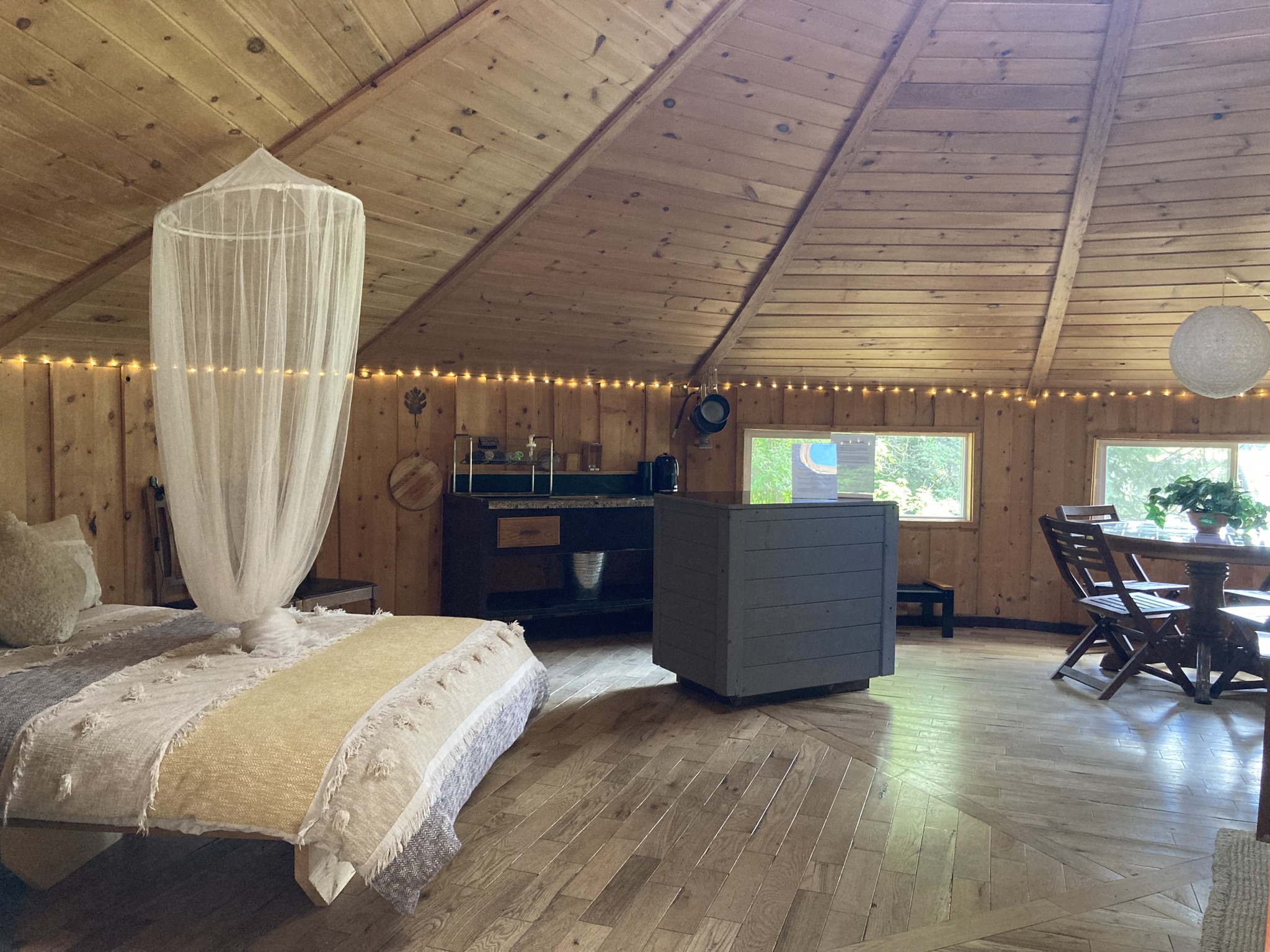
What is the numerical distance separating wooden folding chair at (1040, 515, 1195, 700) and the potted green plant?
0.44 meters

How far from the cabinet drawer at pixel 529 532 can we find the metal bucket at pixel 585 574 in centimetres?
28

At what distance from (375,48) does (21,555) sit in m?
2.01

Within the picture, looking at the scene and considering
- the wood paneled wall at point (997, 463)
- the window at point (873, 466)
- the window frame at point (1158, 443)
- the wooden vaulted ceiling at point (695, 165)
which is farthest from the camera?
the window at point (873, 466)

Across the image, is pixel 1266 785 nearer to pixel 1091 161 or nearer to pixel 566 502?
pixel 1091 161

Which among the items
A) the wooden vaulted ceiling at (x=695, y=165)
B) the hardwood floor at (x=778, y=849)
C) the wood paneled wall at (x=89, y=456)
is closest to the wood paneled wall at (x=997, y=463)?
the wooden vaulted ceiling at (x=695, y=165)

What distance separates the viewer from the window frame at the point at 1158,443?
18.6 feet

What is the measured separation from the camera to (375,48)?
9.08 feet

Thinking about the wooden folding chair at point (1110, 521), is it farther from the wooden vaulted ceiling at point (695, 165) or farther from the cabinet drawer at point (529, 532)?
the cabinet drawer at point (529, 532)

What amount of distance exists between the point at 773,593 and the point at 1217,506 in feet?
7.61

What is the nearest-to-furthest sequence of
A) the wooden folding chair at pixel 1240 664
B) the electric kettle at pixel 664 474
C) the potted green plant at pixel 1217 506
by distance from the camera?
the wooden folding chair at pixel 1240 664 → the potted green plant at pixel 1217 506 → the electric kettle at pixel 664 474

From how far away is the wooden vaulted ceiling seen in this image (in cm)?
264

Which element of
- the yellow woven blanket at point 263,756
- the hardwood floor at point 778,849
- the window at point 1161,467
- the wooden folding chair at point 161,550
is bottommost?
the hardwood floor at point 778,849

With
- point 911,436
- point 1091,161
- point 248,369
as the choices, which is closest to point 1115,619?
point 911,436

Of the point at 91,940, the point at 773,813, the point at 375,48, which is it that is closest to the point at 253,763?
the point at 91,940
